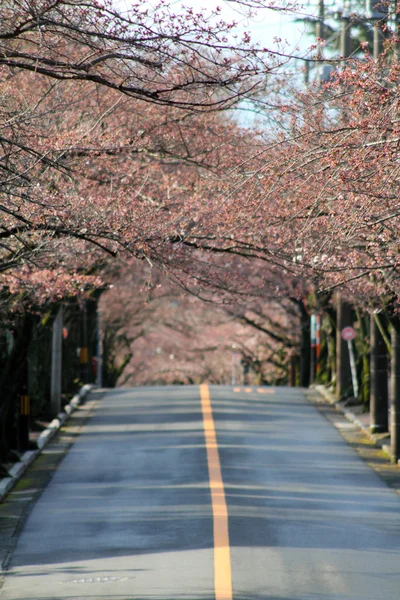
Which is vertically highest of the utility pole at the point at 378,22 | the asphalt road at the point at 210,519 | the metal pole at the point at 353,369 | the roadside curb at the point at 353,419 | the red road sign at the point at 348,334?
the utility pole at the point at 378,22

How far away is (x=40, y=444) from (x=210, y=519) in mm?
9406

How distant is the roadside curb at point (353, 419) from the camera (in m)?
22.3

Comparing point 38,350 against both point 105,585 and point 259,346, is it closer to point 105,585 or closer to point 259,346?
point 105,585

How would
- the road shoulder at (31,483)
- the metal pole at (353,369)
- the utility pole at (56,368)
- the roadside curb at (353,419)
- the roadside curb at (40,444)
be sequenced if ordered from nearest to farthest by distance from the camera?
the road shoulder at (31,483) < the roadside curb at (40,444) < the roadside curb at (353,419) < the utility pole at (56,368) < the metal pole at (353,369)

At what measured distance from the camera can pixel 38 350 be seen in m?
28.3

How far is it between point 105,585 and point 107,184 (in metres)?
8.00

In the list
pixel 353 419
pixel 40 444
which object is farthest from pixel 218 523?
pixel 353 419

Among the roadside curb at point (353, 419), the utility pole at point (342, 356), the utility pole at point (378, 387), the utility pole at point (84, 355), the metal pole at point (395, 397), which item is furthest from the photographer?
the utility pole at point (84, 355)

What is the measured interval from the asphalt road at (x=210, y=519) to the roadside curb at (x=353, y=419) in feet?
2.60

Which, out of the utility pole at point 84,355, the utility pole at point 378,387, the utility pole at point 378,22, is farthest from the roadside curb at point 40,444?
the utility pole at point 378,22

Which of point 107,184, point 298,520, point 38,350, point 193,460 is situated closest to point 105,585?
point 298,520

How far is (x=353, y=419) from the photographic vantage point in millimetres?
26484

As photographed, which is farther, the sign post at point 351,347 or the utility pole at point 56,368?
the sign post at point 351,347

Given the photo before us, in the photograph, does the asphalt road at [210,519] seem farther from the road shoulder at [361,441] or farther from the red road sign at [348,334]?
the red road sign at [348,334]
